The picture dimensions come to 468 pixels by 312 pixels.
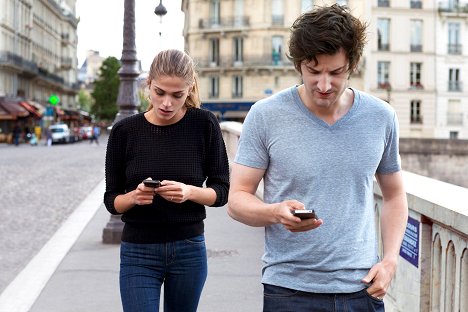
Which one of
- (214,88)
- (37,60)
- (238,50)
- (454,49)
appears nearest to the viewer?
(454,49)

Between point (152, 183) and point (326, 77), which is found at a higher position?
A: point (326, 77)

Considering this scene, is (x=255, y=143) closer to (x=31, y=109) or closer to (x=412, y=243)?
(x=412, y=243)

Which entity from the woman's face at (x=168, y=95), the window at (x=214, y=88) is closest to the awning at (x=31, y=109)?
the window at (x=214, y=88)

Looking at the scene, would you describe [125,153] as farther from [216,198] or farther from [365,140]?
[365,140]

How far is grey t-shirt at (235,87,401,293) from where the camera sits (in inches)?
107

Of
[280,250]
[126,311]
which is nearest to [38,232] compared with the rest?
[126,311]

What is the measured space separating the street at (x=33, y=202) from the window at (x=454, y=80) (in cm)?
3459

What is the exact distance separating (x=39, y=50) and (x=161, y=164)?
8381 cm

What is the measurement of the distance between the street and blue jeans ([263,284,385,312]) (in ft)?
17.5

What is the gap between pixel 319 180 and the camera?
2723mm

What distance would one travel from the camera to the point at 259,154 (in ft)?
9.11

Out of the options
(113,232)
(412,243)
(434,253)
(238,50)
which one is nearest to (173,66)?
(434,253)

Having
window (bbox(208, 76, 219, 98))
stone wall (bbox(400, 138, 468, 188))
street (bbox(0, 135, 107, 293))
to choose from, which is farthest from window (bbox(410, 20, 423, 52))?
street (bbox(0, 135, 107, 293))

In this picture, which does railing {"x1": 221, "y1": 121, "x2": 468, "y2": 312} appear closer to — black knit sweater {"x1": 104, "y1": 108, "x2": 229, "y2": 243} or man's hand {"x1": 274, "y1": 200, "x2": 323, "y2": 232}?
black knit sweater {"x1": 104, "y1": 108, "x2": 229, "y2": 243}
